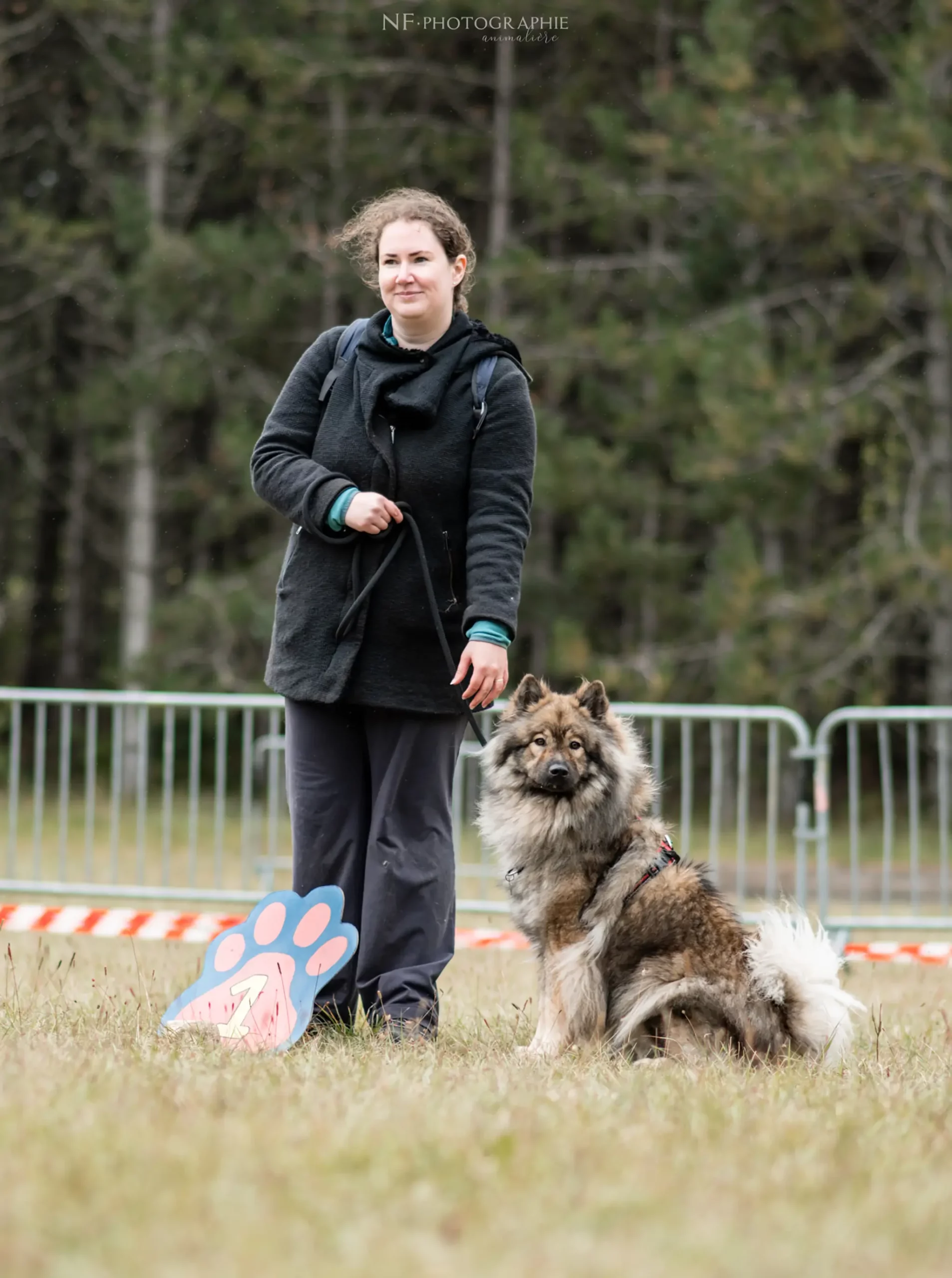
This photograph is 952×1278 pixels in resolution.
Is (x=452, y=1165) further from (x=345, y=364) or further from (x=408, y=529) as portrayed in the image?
(x=345, y=364)

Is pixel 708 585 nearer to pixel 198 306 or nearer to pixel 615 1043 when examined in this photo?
pixel 198 306

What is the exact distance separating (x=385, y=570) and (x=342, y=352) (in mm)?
644

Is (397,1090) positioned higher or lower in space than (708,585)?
lower

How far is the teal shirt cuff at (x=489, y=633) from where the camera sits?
153 inches

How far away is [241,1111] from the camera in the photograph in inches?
109

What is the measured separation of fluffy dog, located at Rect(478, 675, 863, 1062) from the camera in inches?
149

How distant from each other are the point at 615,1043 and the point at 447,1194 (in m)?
1.68

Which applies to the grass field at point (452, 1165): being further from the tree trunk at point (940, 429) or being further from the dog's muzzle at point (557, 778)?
the tree trunk at point (940, 429)

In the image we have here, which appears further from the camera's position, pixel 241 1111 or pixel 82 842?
pixel 82 842

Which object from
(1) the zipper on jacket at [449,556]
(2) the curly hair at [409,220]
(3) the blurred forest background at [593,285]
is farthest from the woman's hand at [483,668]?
(3) the blurred forest background at [593,285]

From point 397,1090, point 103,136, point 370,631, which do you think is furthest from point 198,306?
point 397,1090

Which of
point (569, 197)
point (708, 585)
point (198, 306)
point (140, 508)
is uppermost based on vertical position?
point (569, 197)

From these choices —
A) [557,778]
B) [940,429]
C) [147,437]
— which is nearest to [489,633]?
[557,778]

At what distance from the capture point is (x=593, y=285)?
15.3 m
